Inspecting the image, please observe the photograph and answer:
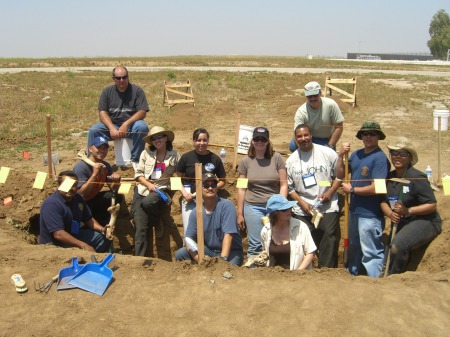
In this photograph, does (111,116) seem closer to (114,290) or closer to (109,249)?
(109,249)

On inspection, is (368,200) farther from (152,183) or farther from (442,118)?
(442,118)

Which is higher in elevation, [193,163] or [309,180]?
[193,163]

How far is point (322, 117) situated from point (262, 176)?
1374 mm

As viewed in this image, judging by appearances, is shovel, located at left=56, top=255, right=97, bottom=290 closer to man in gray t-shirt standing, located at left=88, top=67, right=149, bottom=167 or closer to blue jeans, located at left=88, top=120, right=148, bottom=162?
man in gray t-shirt standing, located at left=88, top=67, right=149, bottom=167

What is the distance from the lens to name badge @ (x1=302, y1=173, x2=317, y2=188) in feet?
19.6

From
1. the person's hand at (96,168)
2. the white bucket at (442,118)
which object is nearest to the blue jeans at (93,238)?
the person's hand at (96,168)

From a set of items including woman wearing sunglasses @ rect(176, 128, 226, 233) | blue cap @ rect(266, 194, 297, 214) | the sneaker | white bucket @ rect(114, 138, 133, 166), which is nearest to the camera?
blue cap @ rect(266, 194, 297, 214)

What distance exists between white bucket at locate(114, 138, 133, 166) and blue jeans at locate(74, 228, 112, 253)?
239 cm

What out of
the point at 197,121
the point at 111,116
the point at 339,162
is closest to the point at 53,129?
the point at 197,121

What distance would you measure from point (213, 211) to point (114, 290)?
1645 millimetres

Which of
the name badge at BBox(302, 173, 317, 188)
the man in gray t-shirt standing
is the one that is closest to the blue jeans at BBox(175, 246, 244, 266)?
the name badge at BBox(302, 173, 317, 188)

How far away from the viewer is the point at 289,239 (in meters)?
5.08

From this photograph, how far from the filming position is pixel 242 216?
643 centimetres

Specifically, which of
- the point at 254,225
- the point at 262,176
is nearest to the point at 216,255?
the point at 254,225
